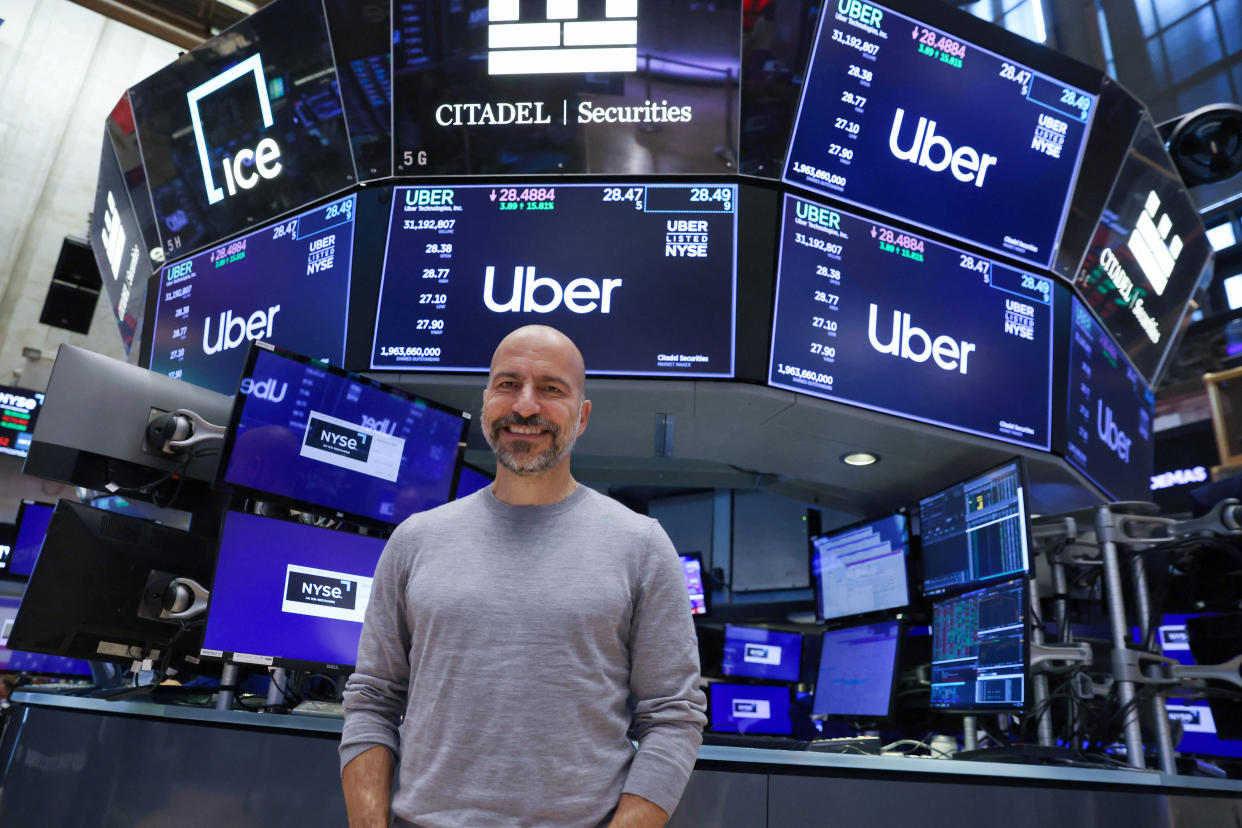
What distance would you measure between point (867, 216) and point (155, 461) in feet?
8.96

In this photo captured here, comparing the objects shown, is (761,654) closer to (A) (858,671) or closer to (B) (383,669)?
(A) (858,671)

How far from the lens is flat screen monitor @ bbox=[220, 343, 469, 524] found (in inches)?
98.2

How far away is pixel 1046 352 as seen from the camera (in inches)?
155

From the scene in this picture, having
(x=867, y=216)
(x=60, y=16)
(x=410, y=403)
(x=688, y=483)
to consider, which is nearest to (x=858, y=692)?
(x=688, y=483)

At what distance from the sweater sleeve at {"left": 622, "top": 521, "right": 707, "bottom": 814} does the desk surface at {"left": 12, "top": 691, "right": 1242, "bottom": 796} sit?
1.74ft

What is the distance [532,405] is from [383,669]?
0.49m

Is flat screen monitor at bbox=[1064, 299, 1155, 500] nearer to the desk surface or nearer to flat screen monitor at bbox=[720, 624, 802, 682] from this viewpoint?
the desk surface

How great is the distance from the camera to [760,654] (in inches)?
230

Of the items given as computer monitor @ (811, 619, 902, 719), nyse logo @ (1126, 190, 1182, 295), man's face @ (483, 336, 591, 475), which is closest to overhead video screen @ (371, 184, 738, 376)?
computer monitor @ (811, 619, 902, 719)

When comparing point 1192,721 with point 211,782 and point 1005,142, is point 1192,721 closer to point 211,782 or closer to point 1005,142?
point 1005,142

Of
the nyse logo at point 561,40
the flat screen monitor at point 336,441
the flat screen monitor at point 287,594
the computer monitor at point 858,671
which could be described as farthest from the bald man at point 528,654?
the computer monitor at point 858,671

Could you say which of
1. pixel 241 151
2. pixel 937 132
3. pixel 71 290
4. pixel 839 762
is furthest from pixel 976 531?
pixel 71 290

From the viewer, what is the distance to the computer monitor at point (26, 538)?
4.91m

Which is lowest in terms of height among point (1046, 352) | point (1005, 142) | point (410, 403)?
point (410, 403)
